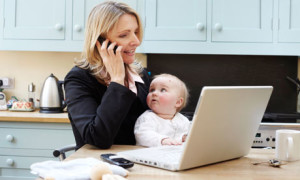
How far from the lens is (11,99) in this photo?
304cm

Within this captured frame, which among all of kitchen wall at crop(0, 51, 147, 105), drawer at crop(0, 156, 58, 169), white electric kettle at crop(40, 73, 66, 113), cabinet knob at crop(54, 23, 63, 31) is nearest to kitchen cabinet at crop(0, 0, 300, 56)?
cabinet knob at crop(54, 23, 63, 31)

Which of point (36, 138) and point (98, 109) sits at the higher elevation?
point (98, 109)

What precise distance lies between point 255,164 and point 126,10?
2.60ft

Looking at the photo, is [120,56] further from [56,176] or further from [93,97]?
Result: [56,176]

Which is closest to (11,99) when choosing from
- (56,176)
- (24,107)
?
(24,107)

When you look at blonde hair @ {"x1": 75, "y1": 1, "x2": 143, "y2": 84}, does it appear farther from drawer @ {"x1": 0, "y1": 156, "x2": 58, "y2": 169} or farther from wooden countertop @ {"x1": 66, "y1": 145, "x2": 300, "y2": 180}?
drawer @ {"x1": 0, "y1": 156, "x2": 58, "y2": 169}

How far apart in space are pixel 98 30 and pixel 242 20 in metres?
1.40

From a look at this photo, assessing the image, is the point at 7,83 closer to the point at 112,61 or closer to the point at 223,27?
the point at 223,27

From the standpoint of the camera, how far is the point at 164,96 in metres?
1.61

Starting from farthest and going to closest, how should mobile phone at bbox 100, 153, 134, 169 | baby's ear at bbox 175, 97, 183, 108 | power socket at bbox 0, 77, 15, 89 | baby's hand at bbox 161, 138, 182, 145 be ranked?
power socket at bbox 0, 77, 15, 89
baby's ear at bbox 175, 97, 183, 108
baby's hand at bbox 161, 138, 182, 145
mobile phone at bbox 100, 153, 134, 169

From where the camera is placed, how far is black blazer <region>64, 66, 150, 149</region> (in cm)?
139

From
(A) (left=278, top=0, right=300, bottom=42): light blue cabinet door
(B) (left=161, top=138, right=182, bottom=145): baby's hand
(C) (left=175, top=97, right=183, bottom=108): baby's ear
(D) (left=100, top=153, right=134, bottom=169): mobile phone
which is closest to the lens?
(D) (left=100, top=153, right=134, bottom=169): mobile phone

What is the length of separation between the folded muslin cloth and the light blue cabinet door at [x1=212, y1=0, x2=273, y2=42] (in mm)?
1876

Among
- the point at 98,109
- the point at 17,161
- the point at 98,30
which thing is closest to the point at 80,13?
the point at 17,161
